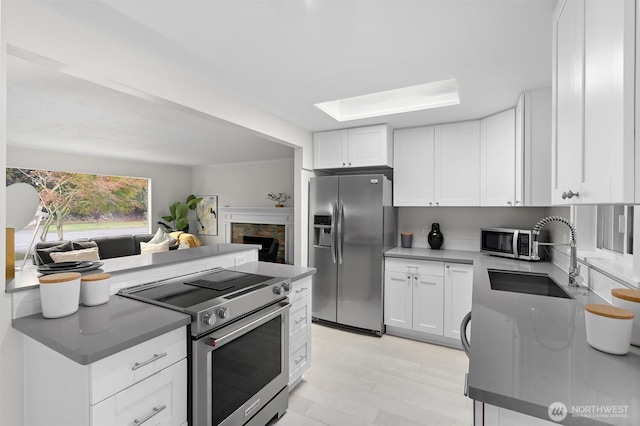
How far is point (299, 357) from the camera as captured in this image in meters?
2.29

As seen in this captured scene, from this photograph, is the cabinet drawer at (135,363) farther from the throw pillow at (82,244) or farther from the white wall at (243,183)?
the white wall at (243,183)

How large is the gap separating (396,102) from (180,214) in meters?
5.67

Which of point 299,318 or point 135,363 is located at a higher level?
point 135,363

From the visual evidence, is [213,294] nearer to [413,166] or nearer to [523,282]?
[523,282]

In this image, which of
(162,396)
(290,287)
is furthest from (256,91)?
(162,396)

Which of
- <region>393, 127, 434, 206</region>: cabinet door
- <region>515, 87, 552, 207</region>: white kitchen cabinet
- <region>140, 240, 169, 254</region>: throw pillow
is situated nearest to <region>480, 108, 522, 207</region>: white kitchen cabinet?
<region>515, 87, 552, 207</region>: white kitchen cabinet

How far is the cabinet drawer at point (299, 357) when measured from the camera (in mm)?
2209

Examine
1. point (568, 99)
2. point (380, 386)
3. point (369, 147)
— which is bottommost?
point (380, 386)

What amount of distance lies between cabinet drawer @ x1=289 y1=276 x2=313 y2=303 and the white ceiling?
5.14 ft

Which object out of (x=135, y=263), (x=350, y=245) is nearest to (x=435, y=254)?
(x=350, y=245)

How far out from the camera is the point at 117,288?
168 cm

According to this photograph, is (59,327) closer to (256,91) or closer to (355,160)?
(256,91)

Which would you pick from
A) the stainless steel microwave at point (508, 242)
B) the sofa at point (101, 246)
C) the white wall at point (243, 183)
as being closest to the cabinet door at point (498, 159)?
the stainless steel microwave at point (508, 242)

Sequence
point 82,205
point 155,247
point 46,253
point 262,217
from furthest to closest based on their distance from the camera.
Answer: point 262,217 → point 82,205 → point 155,247 → point 46,253
